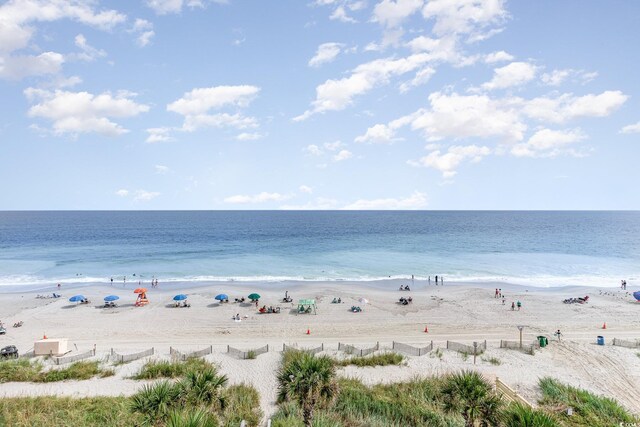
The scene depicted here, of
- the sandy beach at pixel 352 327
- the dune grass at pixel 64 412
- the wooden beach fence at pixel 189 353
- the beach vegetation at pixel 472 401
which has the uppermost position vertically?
the beach vegetation at pixel 472 401

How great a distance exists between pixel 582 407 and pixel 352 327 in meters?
17.6

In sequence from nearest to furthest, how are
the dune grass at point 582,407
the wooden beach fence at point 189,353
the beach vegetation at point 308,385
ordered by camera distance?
the beach vegetation at point 308,385
the dune grass at point 582,407
the wooden beach fence at point 189,353

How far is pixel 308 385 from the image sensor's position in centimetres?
1202

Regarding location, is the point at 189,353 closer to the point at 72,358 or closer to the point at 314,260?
the point at 72,358

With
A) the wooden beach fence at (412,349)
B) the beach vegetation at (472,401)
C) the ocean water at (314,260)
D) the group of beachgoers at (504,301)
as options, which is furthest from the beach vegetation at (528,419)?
the ocean water at (314,260)

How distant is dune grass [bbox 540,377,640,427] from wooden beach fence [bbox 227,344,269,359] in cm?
1623

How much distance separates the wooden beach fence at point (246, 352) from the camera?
2284 centimetres

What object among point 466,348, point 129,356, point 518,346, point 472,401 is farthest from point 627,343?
point 129,356

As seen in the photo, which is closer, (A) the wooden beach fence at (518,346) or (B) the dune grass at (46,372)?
(B) the dune grass at (46,372)

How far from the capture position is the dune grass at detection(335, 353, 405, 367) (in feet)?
70.9

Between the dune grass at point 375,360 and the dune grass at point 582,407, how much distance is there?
310 inches

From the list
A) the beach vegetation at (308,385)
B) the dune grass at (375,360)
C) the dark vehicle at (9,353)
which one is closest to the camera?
the beach vegetation at (308,385)

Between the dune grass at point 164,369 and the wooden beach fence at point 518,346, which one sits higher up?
the dune grass at point 164,369

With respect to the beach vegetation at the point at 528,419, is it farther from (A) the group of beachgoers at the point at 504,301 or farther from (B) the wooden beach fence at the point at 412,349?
(A) the group of beachgoers at the point at 504,301
